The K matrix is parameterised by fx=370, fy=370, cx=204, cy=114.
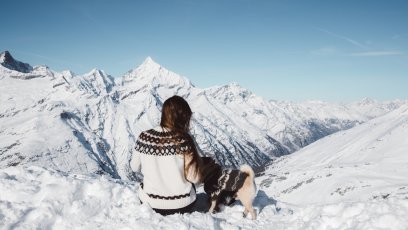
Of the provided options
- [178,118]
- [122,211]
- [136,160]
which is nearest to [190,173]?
[136,160]

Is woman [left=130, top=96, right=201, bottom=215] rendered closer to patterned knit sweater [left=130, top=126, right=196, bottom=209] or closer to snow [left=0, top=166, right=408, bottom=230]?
patterned knit sweater [left=130, top=126, right=196, bottom=209]

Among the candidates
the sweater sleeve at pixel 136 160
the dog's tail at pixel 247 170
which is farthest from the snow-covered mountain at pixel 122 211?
the dog's tail at pixel 247 170

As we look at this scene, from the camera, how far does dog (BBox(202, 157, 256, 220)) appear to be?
11523 mm

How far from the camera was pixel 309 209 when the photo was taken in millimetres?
12734

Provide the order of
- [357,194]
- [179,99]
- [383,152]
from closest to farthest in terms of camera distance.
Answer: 1. [179,99]
2. [357,194]
3. [383,152]

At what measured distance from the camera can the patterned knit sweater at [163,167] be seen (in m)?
9.96

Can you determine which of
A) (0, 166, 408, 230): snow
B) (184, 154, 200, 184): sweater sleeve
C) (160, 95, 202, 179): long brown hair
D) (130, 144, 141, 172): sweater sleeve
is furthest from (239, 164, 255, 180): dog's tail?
(130, 144, 141, 172): sweater sleeve

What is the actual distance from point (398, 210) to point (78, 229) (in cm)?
888

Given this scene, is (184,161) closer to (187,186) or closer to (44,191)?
A: (187,186)

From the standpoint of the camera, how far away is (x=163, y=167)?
10164 millimetres

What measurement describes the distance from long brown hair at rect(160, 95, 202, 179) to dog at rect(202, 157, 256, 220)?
1420mm

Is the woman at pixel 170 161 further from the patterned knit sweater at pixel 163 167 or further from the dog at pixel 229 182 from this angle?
the dog at pixel 229 182

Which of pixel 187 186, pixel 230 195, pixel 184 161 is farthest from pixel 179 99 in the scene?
pixel 230 195

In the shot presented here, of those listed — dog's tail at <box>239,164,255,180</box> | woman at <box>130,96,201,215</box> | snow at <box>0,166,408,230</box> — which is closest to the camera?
woman at <box>130,96,201,215</box>
